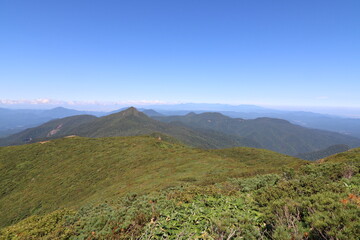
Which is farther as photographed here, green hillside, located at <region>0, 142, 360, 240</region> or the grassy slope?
the grassy slope

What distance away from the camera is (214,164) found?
32.5 metres

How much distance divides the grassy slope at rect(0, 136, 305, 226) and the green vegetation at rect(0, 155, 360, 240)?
940 cm

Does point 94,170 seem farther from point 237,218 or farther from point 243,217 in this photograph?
point 243,217

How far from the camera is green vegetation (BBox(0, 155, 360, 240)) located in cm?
586

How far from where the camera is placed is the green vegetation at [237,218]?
5.86 m

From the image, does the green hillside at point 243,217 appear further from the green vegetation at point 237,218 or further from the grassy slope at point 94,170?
the grassy slope at point 94,170

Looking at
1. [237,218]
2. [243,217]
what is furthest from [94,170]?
[243,217]

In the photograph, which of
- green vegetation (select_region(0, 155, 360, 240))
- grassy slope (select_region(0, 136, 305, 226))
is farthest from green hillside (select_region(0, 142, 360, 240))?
grassy slope (select_region(0, 136, 305, 226))

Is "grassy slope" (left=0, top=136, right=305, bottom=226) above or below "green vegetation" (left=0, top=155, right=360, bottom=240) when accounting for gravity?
below

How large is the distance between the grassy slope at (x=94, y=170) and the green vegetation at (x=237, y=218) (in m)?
9.40

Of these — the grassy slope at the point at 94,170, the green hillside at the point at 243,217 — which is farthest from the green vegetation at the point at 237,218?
the grassy slope at the point at 94,170

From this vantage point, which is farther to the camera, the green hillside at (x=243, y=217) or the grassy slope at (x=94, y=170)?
the grassy slope at (x=94, y=170)

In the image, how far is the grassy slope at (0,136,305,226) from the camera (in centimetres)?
2502

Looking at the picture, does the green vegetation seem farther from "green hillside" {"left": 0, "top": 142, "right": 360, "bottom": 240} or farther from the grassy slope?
the grassy slope
